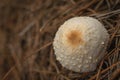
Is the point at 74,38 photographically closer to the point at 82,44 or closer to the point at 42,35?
the point at 82,44

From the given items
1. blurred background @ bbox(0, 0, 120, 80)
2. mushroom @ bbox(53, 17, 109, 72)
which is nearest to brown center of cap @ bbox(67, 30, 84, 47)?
mushroom @ bbox(53, 17, 109, 72)

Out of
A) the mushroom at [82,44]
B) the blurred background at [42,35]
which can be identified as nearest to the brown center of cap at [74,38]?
the mushroom at [82,44]

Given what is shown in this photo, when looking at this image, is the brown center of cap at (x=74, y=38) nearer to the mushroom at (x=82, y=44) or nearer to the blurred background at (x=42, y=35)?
the mushroom at (x=82, y=44)

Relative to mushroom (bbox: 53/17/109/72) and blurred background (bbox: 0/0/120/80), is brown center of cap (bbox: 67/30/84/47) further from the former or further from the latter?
blurred background (bbox: 0/0/120/80)

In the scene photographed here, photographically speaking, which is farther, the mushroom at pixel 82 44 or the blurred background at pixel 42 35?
the blurred background at pixel 42 35

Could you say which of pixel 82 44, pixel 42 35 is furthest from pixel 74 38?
pixel 42 35

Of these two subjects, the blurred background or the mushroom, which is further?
the blurred background
